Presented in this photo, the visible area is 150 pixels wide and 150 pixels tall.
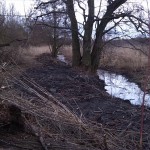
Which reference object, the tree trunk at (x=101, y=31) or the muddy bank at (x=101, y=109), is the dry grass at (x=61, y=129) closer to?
the muddy bank at (x=101, y=109)

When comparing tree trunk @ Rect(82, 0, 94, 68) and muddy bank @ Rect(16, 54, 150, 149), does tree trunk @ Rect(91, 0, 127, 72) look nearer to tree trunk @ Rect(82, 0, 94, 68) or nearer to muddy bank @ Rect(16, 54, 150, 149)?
tree trunk @ Rect(82, 0, 94, 68)

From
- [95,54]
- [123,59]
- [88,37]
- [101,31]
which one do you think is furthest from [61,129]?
[123,59]

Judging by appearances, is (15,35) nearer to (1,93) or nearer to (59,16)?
(59,16)

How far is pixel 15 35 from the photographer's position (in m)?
25.2

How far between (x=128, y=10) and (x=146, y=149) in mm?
14560

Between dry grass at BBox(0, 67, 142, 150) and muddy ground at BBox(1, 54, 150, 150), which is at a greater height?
dry grass at BBox(0, 67, 142, 150)

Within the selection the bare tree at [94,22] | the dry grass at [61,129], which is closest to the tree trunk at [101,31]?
the bare tree at [94,22]

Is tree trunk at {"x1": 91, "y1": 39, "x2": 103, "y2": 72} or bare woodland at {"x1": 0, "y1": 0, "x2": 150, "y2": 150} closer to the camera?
bare woodland at {"x1": 0, "y1": 0, "x2": 150, "y2": 150}

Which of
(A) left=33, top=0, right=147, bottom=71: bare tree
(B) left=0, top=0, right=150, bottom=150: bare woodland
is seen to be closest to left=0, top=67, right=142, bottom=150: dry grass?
(B) left=0, top=0, right=150, bottom=150: bare woodland

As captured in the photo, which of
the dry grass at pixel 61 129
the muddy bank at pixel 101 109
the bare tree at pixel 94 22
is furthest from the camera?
the bare tree at pixel 94 22

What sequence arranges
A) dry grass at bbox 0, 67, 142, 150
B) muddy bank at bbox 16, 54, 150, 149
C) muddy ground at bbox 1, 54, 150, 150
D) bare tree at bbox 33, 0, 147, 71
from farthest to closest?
bare tree at bbox 33, 0, 147, 71 < muddy bank at bbox 16, 54, 150, 149 < muddy ground at bbox 1, 54, 150, 150 < dry grass at bbox 0, 67, 142, 150

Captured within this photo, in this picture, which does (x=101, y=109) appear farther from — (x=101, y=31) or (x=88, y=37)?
(x=88, y=37)

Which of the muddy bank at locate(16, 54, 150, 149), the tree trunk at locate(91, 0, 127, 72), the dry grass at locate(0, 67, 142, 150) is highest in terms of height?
the tree trunk at locate(91, 0, 127, 72)

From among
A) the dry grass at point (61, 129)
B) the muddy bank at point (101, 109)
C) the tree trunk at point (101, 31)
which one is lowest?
the muddy bank at point (101, 109)
